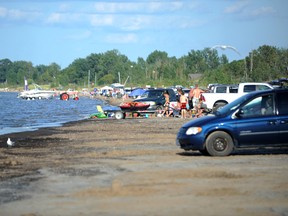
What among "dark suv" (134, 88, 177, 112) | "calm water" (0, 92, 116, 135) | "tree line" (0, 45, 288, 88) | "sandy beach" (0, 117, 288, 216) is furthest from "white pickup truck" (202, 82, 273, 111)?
"tree line" (0, 45, 288, 88)

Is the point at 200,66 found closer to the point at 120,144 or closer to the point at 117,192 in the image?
the point at 120,144

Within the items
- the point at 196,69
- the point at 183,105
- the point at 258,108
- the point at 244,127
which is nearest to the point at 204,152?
the point at 244,127

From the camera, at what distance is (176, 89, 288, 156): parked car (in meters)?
16.3

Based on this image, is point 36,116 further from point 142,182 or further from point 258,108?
point 142,182

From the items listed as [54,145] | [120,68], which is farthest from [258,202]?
[120,68]

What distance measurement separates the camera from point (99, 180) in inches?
498

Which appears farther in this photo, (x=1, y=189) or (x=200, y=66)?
(x=200, y=66)

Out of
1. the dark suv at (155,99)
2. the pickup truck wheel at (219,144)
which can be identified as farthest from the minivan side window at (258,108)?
the dark suv at (155,99)

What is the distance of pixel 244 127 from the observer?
1636 cm

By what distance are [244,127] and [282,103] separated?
114cm

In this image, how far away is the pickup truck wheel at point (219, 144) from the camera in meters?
16.4

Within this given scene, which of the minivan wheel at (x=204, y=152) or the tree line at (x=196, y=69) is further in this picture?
the tree line at (x=196, y=69)

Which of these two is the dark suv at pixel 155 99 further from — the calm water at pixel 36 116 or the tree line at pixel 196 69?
the tree line at pixel 196 69

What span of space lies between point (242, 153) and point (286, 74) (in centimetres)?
6130
